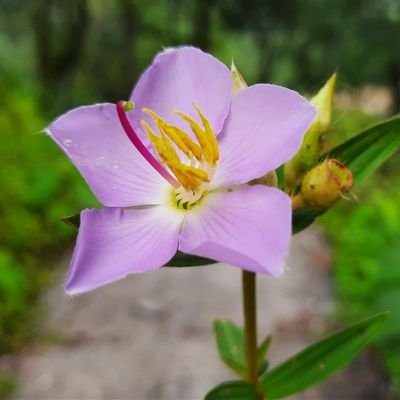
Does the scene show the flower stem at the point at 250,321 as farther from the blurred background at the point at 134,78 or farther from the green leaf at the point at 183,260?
the blurred background at the point at 134,78

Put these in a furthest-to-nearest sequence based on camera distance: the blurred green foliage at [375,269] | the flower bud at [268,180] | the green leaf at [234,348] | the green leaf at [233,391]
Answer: the blurred green foliage at [375,269]
the green leaf at [234,348]
the green leaf at [233,391]
the flower bud at [268,180]

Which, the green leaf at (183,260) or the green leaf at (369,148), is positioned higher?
the green leaf at (369,148)

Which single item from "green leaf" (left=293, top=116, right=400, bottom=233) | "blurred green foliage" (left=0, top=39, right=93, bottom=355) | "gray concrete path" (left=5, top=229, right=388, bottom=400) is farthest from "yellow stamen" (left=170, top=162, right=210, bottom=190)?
Answer: "blurred green foliage" (left=0, top=39, right=93, bottom=355)

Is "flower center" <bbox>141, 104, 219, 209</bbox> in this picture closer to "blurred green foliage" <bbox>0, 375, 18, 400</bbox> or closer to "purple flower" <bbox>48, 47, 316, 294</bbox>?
"purple flower" <bbox>48, 47, 316, 294</bbox>

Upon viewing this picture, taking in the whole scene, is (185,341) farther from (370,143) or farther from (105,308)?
(370,143)

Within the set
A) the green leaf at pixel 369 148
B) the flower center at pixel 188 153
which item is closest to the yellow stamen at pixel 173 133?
the flower center at pixel 188 153

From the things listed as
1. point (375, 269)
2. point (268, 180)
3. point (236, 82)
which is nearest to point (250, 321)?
point (268, 180)

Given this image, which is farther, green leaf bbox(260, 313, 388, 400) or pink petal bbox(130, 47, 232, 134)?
green leaf bbox(260, 313, 388, 400)
